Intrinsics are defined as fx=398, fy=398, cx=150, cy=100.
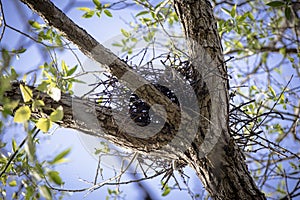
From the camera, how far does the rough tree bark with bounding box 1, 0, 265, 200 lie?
87 centimetres

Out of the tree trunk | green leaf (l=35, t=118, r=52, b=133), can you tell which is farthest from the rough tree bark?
green leaf (l=35, t=118, r=52, b=133)

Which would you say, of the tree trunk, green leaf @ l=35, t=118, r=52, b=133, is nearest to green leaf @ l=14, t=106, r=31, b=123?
green leaf @ l=35, t=118, r=52, b=133

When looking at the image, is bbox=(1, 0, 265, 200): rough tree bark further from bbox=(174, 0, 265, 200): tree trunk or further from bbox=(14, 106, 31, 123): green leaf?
bbox=(14, 106, 31, 123): green leaf

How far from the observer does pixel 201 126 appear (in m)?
0.90

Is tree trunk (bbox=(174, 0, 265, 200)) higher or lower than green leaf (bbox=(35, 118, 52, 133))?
higher

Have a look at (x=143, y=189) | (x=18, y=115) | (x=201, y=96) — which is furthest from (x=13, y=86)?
(x=143, y=189)

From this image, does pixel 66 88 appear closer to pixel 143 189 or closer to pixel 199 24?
pixel 199 24

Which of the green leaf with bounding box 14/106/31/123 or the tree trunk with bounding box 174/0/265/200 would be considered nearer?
the green leaf with bounding box 14/106/31/123

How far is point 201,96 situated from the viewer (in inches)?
36.8

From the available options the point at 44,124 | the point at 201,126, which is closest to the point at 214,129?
the point at 201,126

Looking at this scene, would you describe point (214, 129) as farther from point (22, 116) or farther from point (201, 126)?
point (22, 116)

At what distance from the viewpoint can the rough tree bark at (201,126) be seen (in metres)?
0.87

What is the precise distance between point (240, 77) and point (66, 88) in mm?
1439

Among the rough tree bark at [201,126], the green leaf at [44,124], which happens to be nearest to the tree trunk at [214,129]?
the rough tree bark at [201,126]
